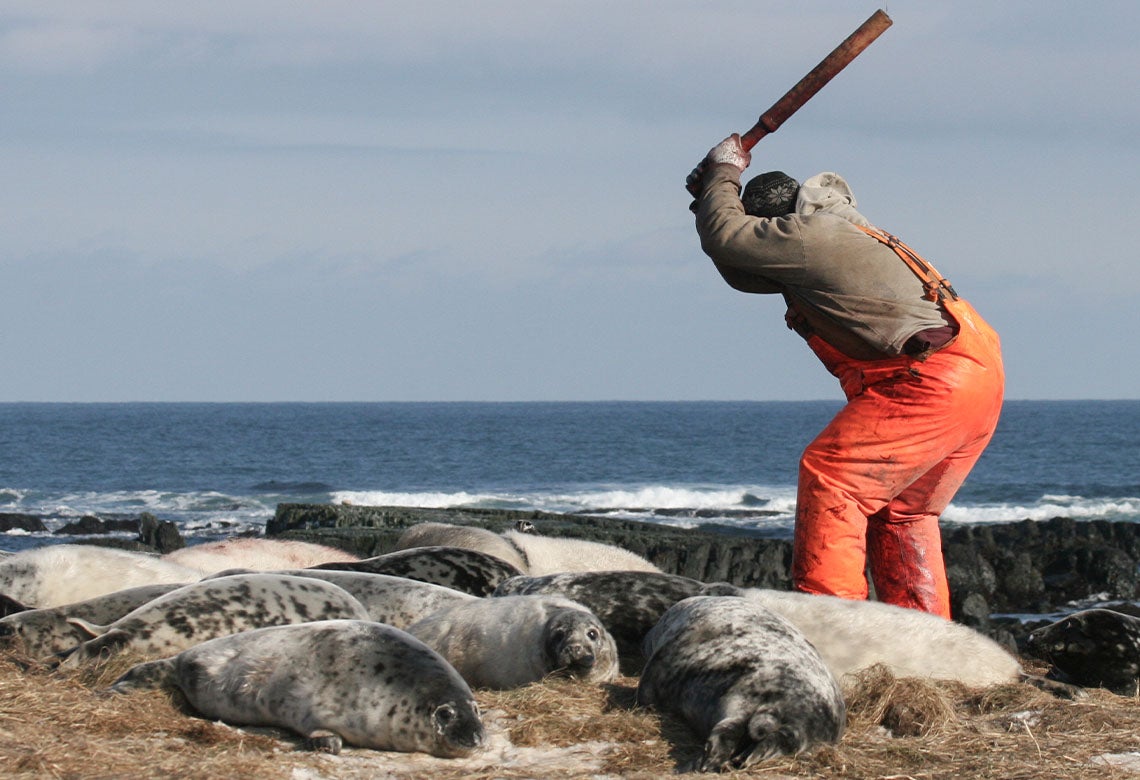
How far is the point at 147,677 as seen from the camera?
5117mm

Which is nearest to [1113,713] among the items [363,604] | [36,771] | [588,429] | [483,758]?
[483,758]

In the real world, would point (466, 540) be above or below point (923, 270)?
below

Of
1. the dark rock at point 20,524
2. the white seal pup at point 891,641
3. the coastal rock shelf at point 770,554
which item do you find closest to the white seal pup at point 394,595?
the white seal pup at point 891,641

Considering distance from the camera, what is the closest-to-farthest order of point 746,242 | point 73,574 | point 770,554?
point 746,242 → point 73,574 → point 770,554

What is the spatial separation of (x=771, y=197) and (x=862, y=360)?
89 cm

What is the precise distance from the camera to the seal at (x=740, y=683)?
440 centimetres

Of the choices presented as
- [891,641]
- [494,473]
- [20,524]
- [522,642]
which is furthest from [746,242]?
[494,473]

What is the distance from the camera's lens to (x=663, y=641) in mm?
5316

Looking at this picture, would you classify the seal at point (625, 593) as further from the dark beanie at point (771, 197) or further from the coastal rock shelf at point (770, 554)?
the coastal rock shelf at point (770, 554)

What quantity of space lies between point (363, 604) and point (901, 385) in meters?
2.52

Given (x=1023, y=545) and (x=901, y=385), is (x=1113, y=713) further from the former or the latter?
(x=1023, y=545)

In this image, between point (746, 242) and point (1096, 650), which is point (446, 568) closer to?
point (746, 242)

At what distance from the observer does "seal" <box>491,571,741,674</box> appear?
616 cm

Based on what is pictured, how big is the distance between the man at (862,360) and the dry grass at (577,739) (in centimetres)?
91
